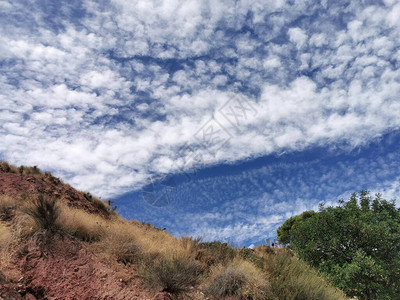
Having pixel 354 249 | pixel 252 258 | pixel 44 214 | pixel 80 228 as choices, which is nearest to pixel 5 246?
pixel 44 214

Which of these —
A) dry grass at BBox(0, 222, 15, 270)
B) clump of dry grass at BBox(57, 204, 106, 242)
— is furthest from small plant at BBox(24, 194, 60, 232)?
dry grass at BBox(0, 222, 15, 270)

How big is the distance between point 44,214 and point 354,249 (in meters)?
13.4

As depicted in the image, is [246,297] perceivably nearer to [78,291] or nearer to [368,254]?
[78,291]

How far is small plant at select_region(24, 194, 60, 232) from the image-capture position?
25.7 ft

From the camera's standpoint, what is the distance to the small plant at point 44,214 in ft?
25.7

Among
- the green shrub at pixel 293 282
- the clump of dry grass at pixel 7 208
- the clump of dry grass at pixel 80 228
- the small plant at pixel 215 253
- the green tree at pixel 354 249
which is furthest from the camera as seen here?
the green tree at pixel 354 249

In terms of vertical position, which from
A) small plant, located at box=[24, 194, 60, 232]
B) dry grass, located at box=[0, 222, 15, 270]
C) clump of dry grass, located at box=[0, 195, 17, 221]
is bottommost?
dry grass, located at box=[0, 222, 15, 270]

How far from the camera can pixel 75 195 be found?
16219 mm

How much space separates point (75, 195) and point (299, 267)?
13.7 metres

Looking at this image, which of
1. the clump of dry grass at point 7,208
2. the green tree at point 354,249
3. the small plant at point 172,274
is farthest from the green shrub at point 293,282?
the clump of dry grass at point 7,208

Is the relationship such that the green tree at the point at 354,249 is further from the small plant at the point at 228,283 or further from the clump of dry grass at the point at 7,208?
the clump of dry grass at the point at 7,208

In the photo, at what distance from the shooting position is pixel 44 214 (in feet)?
26.3

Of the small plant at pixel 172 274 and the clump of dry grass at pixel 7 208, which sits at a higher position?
the clump of dry grass at pixel 7 208

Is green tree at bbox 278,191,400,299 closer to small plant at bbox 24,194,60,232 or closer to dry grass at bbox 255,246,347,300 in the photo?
dry grass at bbox 255,246,347,300
